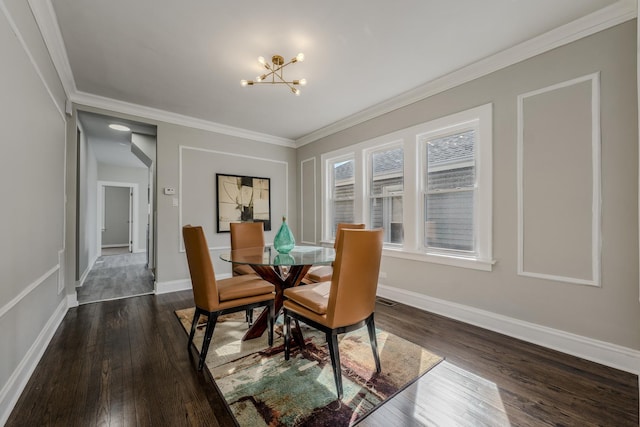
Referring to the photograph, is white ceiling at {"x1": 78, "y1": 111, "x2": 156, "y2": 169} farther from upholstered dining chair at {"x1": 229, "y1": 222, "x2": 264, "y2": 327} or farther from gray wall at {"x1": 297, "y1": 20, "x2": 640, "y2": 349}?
gray wall at {"x1": 297, "y1": 20, "x2": 640, "y2": 349}

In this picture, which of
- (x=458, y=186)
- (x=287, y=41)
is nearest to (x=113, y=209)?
(x=287, y=41)

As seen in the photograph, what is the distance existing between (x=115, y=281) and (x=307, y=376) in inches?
171

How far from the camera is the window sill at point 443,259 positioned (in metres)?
2.62

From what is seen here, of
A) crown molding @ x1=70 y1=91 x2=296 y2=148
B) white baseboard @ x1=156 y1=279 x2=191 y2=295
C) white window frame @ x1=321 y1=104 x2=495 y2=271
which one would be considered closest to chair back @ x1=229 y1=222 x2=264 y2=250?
white baseboard @ x1=156 y1=279 x2=191 y2=295

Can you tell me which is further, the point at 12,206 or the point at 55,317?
the point at 55,317

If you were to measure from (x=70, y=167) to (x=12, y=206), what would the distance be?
218cm

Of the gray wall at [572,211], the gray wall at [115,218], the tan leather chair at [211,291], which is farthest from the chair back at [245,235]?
the gray wall at [115,218]

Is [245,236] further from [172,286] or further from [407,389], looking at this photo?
[407,389]

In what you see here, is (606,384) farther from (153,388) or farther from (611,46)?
(153,388)

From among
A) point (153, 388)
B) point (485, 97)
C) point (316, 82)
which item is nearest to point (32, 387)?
point (153, 388)

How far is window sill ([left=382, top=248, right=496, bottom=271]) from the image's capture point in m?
2.62

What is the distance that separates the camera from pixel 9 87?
1.47m

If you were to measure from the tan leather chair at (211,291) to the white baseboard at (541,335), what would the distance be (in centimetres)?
188

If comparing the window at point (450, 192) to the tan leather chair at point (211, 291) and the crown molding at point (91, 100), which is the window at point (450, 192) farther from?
the crown molding at point (91, 100)
